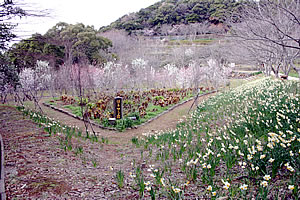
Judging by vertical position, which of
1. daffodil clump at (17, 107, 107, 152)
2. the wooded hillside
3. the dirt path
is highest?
the wooded hillside

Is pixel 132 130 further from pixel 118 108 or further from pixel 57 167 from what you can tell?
pixel 57 167

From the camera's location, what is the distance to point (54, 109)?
11.2 meters

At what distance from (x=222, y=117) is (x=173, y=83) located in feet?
45.4

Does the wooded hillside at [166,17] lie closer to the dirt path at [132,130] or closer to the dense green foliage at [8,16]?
the dirt path at [132,130]

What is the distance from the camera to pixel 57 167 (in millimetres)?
3316

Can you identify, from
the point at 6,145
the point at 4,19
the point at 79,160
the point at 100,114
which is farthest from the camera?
the point at 100,114

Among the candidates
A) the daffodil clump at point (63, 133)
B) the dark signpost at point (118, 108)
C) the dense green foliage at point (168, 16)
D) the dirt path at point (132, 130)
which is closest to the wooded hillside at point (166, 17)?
the dense green foliage at point (168, 16)

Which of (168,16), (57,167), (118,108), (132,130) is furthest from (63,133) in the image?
(168,16)

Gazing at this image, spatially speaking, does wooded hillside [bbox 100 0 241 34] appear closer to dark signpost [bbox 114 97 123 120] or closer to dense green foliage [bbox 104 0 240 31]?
dense green foliage [bbox 104 0 240 31]

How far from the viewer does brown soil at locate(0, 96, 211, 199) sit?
2572mm

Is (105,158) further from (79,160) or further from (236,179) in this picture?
(236,179)

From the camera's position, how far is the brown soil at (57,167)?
101 inches

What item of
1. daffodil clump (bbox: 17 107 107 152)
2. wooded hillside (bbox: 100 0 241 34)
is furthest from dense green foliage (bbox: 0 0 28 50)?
wooded hillside (bbox: 100 0 241 34)

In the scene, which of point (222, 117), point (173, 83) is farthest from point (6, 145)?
point (173, 83)
